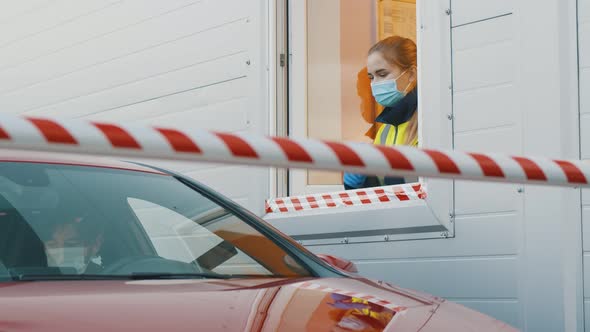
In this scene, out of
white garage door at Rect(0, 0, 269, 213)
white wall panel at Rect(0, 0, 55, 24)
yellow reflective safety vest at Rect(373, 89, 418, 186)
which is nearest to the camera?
yellow reflective safety vest at Rect(373, 89, 418, 186)

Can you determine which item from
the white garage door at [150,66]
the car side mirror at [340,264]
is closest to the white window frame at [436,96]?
the white garage door at [150,66]

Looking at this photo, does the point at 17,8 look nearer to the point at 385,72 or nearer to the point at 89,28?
the point at 89,28

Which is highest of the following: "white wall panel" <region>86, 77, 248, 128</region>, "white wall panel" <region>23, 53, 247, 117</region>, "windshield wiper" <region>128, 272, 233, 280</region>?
"white wall panel" <region>23, 53, 247, 117</region>

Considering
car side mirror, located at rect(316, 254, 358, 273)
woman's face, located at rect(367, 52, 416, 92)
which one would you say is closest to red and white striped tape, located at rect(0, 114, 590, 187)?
car side mirror, located at rect(316, 254, 358, 273)

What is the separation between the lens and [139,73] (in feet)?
25.4

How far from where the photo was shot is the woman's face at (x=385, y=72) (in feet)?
21.9

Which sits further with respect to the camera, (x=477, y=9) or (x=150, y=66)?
(x=150, y=66)

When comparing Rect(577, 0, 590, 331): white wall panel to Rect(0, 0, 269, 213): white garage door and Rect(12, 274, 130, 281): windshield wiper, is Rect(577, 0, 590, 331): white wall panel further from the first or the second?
Rect(12, 274, 130, 281): windshield wiper

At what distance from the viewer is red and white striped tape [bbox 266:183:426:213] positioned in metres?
6.02

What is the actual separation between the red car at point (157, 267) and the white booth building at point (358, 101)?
2.40ft

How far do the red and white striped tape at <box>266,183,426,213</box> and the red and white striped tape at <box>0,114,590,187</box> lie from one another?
10.8 feet

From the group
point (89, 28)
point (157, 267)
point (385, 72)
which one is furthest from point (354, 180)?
point (157, 267)

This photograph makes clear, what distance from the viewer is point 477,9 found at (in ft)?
18.4

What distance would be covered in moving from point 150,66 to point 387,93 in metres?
1.86
